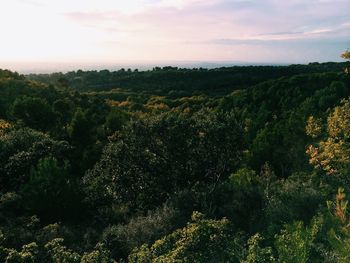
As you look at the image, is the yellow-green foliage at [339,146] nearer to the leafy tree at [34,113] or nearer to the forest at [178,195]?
the forest at [178,195]

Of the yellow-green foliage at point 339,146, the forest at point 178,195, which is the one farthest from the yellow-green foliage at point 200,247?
the yellow-green foliage at point 339,146

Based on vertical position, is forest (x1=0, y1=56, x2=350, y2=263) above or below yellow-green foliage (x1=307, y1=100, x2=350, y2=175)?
below

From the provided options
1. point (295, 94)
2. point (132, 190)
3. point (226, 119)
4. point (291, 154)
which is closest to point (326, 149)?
point (226, 119)

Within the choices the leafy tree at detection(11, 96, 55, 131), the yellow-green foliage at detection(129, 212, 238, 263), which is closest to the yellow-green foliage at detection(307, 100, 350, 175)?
the yellow-green foliage at detection(129, 212, 238, 263)

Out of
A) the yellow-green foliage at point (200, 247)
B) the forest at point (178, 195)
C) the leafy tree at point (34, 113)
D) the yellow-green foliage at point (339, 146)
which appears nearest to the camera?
the yellow-green foliage at point (200, 247)

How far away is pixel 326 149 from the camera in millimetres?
20234

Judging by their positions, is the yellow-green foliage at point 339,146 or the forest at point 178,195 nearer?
the forest at point 178,195

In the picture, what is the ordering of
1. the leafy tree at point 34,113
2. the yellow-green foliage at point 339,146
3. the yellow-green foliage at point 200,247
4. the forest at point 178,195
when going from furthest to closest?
the leafy tree at point 34,113
the yellow-green foliage at point 339,146
the forest at point 178,195
the yellow-green foliage at point 200,247

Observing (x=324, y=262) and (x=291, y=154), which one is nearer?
(x=324, y=262)

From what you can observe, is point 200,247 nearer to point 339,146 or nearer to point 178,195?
point 339,146

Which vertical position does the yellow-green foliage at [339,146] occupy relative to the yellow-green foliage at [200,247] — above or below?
above

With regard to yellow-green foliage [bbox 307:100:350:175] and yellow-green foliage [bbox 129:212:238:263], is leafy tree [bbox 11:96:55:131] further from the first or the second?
yellow-green foliage [bbox 129:212:238:263]

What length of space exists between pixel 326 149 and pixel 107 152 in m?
14.6

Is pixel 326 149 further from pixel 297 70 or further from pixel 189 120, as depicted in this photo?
pixel 297 70
